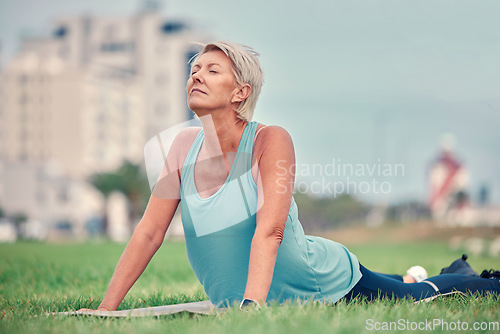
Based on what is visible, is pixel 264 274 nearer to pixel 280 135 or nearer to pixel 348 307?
pixel 348 307

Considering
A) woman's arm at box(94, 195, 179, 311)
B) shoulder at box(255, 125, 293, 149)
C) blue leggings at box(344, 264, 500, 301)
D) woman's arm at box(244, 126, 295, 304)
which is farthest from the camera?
blue leggings at box(344, 264, 500, 301)

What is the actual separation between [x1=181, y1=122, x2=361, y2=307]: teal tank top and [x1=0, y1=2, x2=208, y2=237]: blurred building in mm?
71203

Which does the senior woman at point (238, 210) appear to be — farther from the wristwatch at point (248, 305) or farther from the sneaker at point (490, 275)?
the sneaker at point (490, 275)

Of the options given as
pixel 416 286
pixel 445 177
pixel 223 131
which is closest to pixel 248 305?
pixel 223 131

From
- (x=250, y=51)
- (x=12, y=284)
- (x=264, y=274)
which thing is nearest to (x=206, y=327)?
(x=264, y=274)

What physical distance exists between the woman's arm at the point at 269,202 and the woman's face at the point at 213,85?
12.0 inches

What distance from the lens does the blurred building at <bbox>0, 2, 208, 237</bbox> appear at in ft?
293

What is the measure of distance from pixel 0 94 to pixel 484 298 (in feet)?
335

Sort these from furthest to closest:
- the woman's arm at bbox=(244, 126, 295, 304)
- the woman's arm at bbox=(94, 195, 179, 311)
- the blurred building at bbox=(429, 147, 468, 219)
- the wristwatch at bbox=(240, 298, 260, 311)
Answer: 1. the blurred building at bbox=(429, 147, 468, 219)
2. the woman's arm at bbox=(94, 195, 179, 311)
3. the woman's arm at bbox=(244, 126, 295, 304)
4. the wristwatch at bbox=(240, 298, 260, 311)

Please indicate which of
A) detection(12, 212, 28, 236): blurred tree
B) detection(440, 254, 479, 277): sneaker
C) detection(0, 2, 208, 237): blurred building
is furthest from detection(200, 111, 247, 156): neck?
detection(12, 212, 28, 236): blurred tree

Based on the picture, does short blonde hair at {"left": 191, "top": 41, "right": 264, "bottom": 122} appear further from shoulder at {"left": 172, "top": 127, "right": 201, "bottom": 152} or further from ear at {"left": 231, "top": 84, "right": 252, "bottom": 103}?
shoulder at {"left": 172, "top": 127, "right": 201, "bottom": 152}

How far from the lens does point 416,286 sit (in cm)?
435

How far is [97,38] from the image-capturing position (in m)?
114

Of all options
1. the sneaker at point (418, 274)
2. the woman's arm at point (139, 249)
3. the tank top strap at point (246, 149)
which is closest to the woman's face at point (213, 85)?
the tank top strap at point (246, 149)
